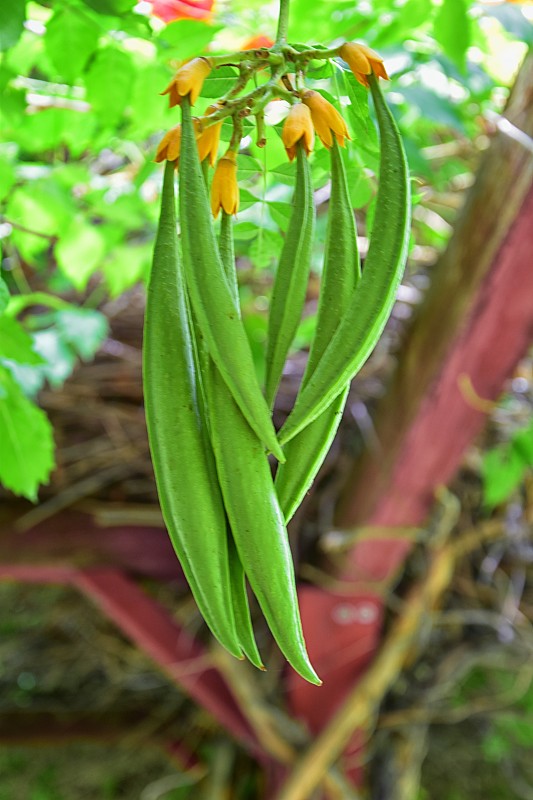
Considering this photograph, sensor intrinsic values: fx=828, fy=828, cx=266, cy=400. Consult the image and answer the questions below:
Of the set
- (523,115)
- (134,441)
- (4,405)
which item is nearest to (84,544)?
(134,441)

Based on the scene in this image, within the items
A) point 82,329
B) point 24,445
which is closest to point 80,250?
point 82,329

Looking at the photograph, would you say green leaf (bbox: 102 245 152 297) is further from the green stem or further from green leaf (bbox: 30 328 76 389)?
the green stem

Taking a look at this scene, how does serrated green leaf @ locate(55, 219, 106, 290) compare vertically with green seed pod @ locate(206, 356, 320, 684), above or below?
below

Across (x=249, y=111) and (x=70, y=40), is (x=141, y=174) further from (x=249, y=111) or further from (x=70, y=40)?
(x=249, y=111)

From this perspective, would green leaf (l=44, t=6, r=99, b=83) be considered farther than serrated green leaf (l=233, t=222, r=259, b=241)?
Yes

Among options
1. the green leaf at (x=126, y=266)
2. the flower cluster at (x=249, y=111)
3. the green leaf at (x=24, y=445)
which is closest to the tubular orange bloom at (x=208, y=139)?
the flower cluster at (x=249, y=111)

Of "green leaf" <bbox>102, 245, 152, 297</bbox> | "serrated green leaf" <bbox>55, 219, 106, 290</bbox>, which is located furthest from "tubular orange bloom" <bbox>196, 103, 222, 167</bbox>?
"green leaf" <bbox>102, 245, 152, 297</bbox>

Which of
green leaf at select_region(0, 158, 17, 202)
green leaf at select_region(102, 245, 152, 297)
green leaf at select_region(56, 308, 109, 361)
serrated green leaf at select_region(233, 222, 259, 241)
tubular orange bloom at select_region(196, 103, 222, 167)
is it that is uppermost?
tubular orange bloom at select_region(196, 103, 222, 167)
